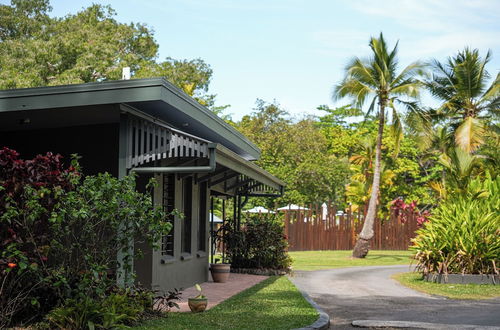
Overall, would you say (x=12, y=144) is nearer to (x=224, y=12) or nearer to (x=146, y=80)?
(x=146, y=80)

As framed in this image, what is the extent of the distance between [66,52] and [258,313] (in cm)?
3047

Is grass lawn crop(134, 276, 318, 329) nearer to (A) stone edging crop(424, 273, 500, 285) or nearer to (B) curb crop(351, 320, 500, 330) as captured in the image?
(B) curb crop(351, 320, 500, 330)

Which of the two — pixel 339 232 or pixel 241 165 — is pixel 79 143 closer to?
pixel 241 165

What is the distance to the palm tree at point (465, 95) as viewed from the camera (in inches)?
1225

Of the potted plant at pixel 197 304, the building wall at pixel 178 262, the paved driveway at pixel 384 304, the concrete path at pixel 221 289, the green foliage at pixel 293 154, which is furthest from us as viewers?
the green foliage at pixel 293 154

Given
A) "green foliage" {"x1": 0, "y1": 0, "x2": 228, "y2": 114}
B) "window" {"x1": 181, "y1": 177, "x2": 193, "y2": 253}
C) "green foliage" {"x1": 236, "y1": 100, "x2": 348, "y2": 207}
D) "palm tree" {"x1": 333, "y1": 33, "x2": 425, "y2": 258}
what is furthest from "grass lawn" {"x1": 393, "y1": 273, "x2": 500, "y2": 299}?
"green foliage" {"x1": 236, "y1": 100, "x2": 348, "y2": 207}

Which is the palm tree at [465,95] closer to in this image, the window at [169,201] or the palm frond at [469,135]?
the palm frond at [469,135]

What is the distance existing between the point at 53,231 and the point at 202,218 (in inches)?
331

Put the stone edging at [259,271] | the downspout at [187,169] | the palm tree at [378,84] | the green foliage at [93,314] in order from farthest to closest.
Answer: the palm tree at [378,84] < the stone edging at [259,271] < the downspout at [187,169] < the green foliage at [93,314]

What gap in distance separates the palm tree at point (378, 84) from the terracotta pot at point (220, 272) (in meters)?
14.8

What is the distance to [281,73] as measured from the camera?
152ft

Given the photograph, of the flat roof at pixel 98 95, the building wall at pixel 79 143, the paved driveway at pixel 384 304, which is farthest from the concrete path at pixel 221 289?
the flat roof at pixel 98 95

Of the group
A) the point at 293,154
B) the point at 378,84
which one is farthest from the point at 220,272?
the point at 293,154

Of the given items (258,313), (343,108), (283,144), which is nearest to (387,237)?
(283,144)
